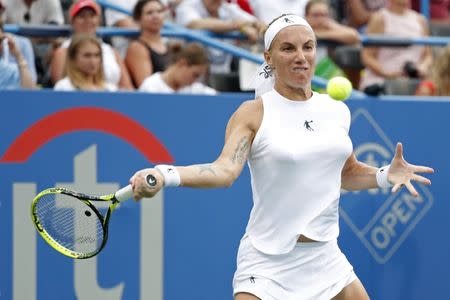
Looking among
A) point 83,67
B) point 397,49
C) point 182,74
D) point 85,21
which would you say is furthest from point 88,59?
point 397,49

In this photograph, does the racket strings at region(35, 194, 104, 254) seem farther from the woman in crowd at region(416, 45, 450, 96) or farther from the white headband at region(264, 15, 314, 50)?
the woman in crowd at region(416, 45, 450, 96)

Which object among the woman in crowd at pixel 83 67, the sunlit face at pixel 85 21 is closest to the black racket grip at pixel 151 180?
the woman in crowd at pixel 83 67

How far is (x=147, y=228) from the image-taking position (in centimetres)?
682

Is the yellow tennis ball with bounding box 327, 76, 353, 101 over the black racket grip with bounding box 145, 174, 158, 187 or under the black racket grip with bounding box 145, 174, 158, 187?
over

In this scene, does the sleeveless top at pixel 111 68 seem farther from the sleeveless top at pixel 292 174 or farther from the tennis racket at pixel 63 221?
the sleeveless top at pixel 292 174

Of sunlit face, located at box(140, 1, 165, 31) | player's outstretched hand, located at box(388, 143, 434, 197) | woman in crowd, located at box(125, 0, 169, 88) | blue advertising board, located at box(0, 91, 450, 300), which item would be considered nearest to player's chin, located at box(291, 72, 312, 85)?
player's outstretched hand, located at box(388, 143, 434, 197)

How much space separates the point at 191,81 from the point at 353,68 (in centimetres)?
206

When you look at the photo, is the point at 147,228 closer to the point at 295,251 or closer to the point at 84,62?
the point at 84,62

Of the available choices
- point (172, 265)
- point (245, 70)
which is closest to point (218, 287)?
point (172, 265)

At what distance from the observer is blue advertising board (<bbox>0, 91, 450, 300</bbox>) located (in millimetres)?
6695

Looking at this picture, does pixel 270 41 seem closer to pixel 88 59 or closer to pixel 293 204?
pixel 293 204

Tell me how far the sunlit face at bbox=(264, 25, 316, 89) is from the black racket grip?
1.03 meters

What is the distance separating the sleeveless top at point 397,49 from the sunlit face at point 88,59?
9.63 ft

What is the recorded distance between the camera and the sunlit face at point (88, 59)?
745 cm
